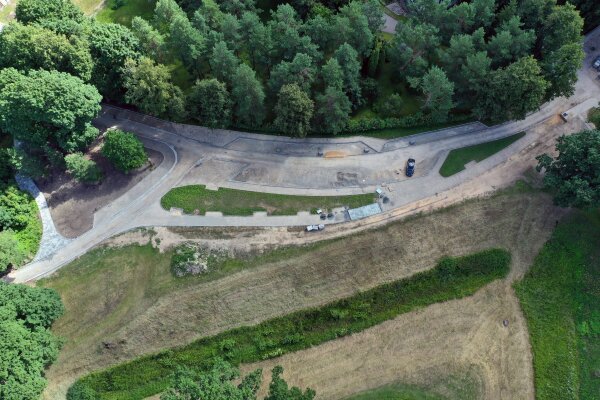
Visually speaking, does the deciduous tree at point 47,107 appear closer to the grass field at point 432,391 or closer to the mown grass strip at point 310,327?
the mown grass strip at point 310,327

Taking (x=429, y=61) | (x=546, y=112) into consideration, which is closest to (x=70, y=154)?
(x=429, y=61)

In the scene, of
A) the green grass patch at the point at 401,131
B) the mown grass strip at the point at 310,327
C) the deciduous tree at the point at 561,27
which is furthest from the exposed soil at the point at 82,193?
the deciduous tree at the point at 561,27

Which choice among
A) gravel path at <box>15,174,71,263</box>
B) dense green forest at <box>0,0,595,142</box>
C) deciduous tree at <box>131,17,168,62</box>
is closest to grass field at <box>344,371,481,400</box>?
dense green forest at <box>0,0,595,142</box>

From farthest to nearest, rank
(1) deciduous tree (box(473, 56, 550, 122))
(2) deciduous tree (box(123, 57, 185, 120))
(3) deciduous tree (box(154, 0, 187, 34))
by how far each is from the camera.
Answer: (3) deciduous tree (box(154, 0, 187, 34)), (2) deciduous tree (box(123, 57, 185, 120)), (1) deciduous tree (box(473, 56, 550, 122))

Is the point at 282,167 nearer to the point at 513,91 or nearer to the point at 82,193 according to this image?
the point at 82,193

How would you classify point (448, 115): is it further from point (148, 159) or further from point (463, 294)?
point (148, 159)

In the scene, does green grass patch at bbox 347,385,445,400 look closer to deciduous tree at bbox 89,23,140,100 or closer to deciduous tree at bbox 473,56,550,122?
deciduous tree at bbox 473,56,550,122
